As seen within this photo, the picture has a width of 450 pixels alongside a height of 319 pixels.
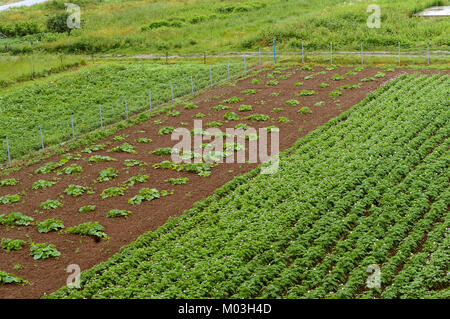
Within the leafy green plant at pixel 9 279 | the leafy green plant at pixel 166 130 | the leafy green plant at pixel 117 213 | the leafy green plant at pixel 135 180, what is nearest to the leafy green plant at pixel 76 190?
the leafy green plant at pixel 135 180

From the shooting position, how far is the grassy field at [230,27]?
155ft

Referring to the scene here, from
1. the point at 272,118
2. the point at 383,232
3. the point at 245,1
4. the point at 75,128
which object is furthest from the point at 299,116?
the point at 245,1

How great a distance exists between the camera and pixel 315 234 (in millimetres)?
18453

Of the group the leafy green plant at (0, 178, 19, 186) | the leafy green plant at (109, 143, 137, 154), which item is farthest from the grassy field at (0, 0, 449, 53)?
the leafy green plant at (0, 178, 19, 186)

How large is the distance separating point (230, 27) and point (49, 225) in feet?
130

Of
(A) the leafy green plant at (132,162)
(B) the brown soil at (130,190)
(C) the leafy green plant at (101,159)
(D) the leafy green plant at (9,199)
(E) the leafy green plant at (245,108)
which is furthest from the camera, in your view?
(E) the leafy green plant at (245,108)

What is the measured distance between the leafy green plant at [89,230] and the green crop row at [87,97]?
9033 millimetres

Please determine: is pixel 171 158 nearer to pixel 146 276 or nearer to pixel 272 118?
pixel 272 118

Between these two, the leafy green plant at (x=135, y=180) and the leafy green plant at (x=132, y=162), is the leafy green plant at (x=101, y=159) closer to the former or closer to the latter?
the leafy green plant at (x=132, y=162)

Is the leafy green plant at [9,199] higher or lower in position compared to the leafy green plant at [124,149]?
lower

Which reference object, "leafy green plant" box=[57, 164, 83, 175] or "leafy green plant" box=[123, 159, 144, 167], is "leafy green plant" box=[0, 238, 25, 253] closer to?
"leafy green plant" box=[57, 164, 83, 175]

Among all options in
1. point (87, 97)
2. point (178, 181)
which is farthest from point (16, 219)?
point (87, 97)

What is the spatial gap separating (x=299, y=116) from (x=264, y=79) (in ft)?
27.5

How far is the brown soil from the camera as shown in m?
18.3
